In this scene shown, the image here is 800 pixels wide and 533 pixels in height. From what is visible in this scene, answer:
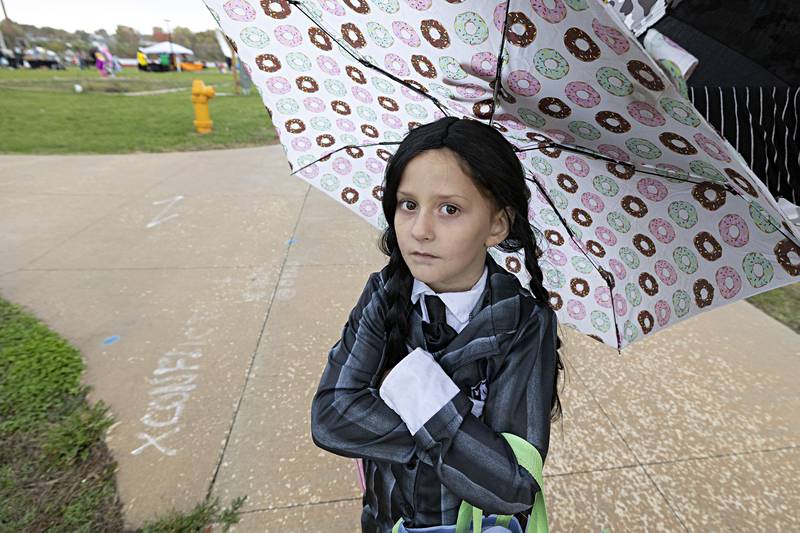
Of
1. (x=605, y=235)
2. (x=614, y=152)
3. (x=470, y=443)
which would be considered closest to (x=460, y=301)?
(x=470, y=443)

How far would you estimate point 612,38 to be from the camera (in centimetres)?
75

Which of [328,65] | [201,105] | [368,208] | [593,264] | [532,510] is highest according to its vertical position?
[328,65]

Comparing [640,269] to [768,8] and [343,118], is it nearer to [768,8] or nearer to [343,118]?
[768,8]

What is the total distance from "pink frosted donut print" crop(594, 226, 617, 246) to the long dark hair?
42 cm

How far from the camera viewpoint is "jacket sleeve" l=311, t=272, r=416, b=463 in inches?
39.2

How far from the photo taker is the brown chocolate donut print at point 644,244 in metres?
1.41

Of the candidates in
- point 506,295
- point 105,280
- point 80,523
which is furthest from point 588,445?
point 105,280

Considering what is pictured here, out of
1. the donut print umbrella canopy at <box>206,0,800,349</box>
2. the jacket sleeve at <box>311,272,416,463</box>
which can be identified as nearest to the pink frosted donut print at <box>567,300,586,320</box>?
the donut print umbrella canopy at <box>206,0,800,349</box>

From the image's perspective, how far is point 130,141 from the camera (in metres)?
8.96

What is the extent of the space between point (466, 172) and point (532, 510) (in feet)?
2.44

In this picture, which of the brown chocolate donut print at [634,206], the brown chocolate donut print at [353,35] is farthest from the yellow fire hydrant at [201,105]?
the brown chocolate donut print at [634,206]

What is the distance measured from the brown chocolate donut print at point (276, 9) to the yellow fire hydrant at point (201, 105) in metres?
8.99

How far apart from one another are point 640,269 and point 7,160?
9.05m

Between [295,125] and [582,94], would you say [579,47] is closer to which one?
[582,94]
